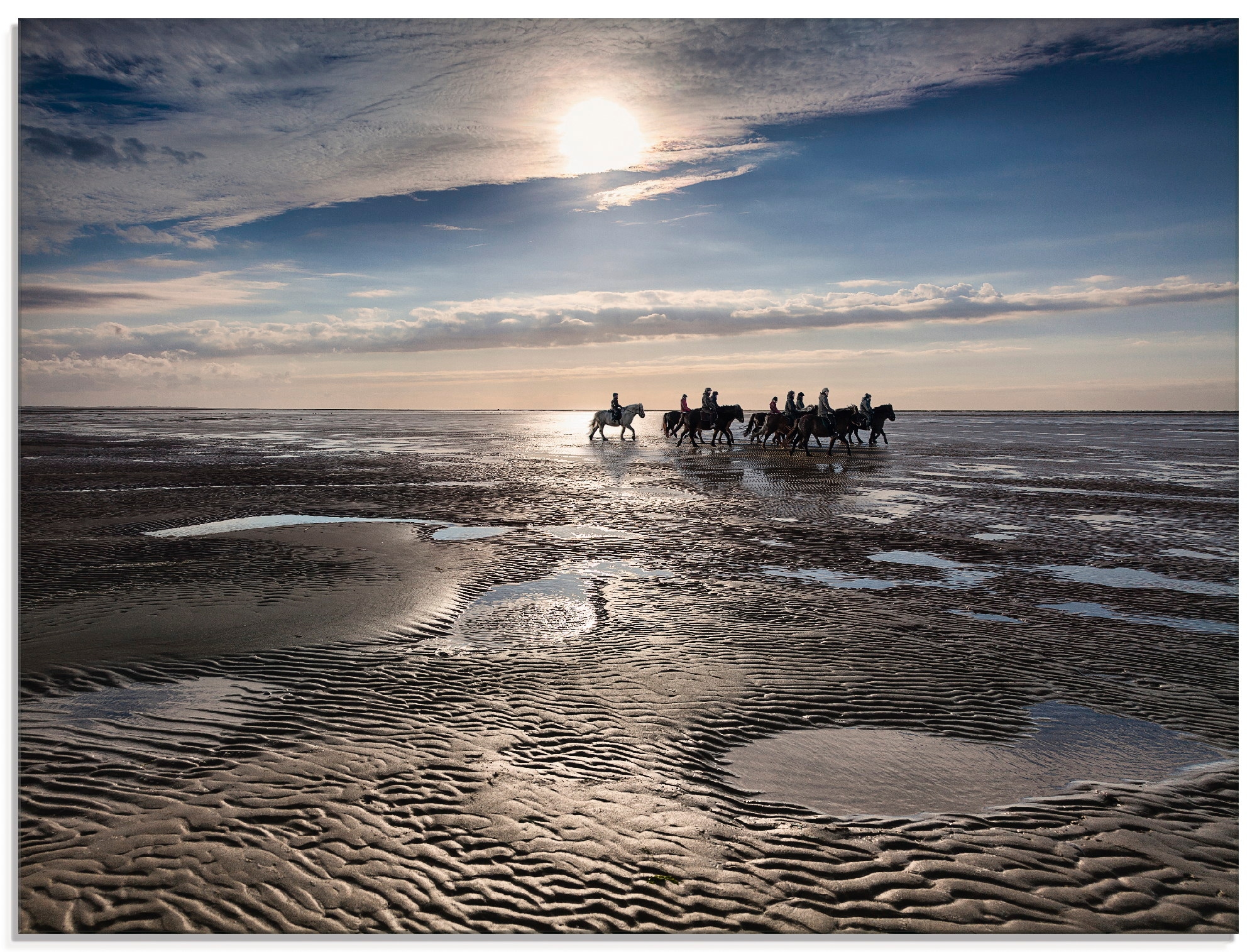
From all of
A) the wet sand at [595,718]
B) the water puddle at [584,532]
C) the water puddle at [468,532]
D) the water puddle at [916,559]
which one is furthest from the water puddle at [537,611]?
the water puddle at [916,559]

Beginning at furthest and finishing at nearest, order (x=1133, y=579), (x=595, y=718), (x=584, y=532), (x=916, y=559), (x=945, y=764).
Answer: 1. (x=584, y=532)
2. (x=916, y=559)
3. (x=1133, y=579)
4. (x=595, y=718)
5. (x=945, y=764)

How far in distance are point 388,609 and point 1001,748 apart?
244 inches

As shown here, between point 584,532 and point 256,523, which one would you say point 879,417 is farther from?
point 256,523

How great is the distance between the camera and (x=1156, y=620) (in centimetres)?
789

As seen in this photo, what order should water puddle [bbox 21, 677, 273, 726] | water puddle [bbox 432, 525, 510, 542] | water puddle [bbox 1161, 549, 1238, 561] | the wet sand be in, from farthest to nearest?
water puddle [bbox 432, 525, 510, 542], water puddle [bbox 1161, 549, 1238, 561], water puddle [bbox 21, 677, 273, 726], the wet sand

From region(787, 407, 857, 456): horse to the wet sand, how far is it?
16.2 m

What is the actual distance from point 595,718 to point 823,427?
26.0 m

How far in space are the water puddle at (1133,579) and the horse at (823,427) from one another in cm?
1943

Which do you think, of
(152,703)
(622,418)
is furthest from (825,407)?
(152,703)

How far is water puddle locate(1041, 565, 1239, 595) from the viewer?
9.23 metres

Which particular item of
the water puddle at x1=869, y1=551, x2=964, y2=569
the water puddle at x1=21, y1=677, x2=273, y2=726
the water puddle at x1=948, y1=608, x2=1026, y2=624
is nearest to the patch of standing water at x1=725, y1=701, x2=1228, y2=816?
the water puddle at x1=948, y1=608, x2=1026, y2=624

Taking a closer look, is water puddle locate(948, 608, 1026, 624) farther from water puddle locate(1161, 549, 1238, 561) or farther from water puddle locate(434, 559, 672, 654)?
water puddle locate(1161, 549, 1238, 561)

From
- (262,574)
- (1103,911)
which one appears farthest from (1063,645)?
(262,574)

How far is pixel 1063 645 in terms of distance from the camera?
23.1 feet
